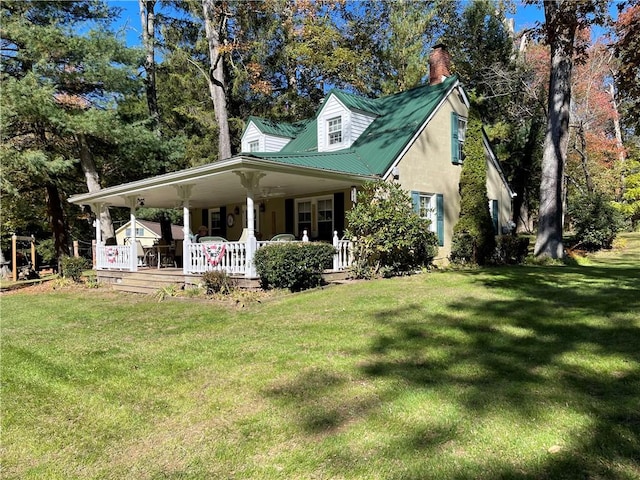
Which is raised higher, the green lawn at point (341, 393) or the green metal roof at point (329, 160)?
the green metal roof at point (329, 160)

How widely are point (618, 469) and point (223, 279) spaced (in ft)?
27.0

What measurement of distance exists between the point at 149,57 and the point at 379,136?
40.3ft

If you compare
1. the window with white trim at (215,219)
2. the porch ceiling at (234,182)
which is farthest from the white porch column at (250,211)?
the window with white trim at (215,219)

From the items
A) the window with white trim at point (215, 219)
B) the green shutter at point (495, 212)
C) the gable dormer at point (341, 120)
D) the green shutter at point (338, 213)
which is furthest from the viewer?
the window with white trim at point (215, 219)

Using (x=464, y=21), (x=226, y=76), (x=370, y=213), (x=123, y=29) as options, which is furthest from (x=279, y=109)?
(x=370, y=213)

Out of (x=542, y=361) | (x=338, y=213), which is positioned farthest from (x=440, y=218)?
(x=542, y=361)

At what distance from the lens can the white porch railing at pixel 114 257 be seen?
46.3 feet

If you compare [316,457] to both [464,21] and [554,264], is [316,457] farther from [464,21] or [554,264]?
[464,21]

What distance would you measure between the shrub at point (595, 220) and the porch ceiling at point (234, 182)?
1023 cm

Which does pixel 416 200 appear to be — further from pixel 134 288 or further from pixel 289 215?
pixel 134 288

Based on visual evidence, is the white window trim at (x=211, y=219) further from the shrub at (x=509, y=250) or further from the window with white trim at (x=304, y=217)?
the shrub at (x=509, y=250)

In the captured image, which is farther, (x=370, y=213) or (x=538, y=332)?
(x=370, y=213)

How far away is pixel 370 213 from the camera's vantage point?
1151 centimetres

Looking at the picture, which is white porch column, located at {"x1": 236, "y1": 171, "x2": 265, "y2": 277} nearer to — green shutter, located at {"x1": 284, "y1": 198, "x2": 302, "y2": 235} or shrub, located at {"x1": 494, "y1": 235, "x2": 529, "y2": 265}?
green shutter, located at {"x1": 284, "y1": 198, "x2": 302, "y2": 235}
